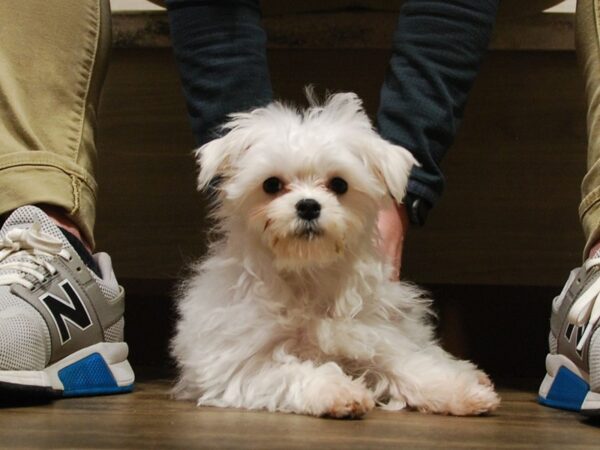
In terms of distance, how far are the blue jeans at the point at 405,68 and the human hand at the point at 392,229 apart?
0.02 metres

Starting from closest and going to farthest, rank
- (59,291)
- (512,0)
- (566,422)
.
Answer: (566,422), (59,291), (512,0)

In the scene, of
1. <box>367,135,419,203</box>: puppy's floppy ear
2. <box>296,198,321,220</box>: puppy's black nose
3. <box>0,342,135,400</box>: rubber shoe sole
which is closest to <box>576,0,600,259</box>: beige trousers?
<box>367,135,419,203</box>: puppy's floppy ear

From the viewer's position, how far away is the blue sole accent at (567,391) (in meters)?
1.09

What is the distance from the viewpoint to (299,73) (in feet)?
5.59

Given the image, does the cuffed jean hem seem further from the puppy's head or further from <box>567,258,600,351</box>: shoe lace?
<box>567,258,600,351</box>: shoe lace

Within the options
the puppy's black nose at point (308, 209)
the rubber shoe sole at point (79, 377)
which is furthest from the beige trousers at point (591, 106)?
the rubber shoe sole at point (79, 377)

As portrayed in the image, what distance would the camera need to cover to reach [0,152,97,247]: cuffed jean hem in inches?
48.3

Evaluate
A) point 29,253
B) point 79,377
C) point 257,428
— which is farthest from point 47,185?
point 257,428

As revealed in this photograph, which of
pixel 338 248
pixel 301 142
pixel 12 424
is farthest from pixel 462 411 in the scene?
pixel 12 424

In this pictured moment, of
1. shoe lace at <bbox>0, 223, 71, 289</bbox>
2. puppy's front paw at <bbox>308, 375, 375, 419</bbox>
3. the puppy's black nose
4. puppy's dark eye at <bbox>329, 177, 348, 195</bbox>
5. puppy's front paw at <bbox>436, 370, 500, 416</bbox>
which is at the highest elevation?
puppy's dark eye at <bbox>329, 177, 348, 195</bbox>

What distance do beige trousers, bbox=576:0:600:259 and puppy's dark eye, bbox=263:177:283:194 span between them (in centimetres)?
39

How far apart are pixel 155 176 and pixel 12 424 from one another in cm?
88

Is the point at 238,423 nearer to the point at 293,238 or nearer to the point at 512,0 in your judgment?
the point at 293,238

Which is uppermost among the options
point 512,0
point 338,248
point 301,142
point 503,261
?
point 512,0
